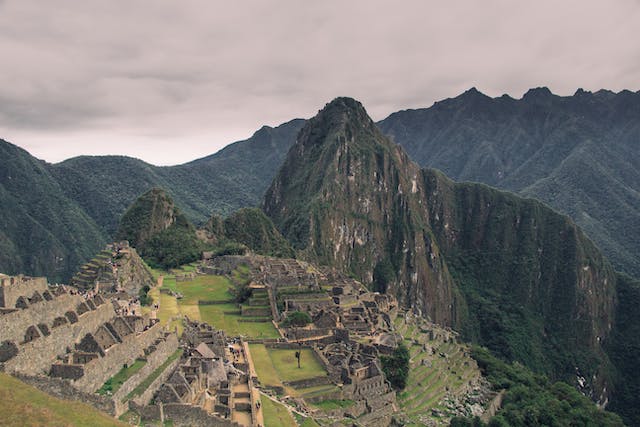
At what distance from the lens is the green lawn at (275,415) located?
1136 inches

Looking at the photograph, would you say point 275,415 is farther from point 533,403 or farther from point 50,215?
point 50,215

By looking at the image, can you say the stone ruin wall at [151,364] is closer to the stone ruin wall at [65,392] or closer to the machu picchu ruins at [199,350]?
the machu picchu ruins at [199,350]

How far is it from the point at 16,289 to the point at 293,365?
66.2ft

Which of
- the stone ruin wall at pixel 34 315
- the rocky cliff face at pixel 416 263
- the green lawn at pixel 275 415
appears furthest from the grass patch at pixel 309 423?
the rocky cliff face at pixel 416 263

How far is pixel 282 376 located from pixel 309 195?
476 ft

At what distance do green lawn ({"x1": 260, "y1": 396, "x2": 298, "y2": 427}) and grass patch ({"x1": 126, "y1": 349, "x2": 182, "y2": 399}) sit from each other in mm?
6060

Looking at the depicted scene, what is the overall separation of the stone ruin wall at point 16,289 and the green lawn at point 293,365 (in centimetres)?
1709

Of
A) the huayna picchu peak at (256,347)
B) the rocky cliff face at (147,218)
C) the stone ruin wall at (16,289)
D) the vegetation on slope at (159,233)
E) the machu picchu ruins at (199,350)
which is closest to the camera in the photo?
the machu picchu ruins at (199,350)

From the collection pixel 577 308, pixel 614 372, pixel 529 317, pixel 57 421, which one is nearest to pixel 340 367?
pixel 57 421

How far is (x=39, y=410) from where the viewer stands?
1812 cm

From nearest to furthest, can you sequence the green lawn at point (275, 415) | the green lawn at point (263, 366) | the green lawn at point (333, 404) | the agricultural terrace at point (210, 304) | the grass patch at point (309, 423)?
the green lawn at point (275, 415)
the grass patch at point (309, 423)
the green lawn at point (333, 404)
the green lawn at point (263, 366)
the agricultural terrace at point (210, 304)

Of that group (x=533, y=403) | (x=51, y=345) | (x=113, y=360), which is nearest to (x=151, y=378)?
(x=113, y=360)

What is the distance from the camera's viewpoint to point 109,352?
25.9m

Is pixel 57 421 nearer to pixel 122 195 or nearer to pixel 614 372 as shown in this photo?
pixel 614 372
